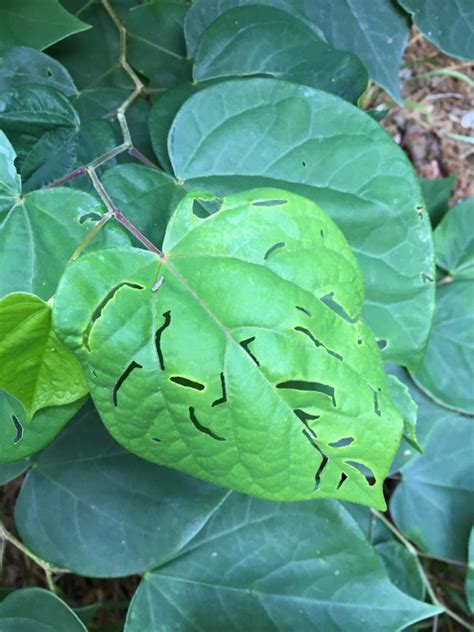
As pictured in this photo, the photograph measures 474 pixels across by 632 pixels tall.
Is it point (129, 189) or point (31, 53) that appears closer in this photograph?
point (129, 189)

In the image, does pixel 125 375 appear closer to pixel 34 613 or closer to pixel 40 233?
pixel 40 233

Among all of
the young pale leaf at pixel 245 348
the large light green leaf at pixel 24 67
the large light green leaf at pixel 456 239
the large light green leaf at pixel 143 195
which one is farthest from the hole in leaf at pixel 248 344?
the large light green leaf at pixel 456 239

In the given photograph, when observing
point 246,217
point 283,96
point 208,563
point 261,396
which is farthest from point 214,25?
point 208,563

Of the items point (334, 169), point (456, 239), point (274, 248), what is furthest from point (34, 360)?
point (456, 239)

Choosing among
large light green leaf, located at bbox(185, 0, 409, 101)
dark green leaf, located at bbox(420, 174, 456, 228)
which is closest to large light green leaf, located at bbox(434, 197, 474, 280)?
dark green leaf, located at bbox(420, 174, 456, 228)

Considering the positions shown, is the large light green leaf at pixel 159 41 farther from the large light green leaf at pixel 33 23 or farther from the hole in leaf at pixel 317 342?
the hole in leaf at pixel 317 342

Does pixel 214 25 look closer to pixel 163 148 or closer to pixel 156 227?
pixel 163 148
